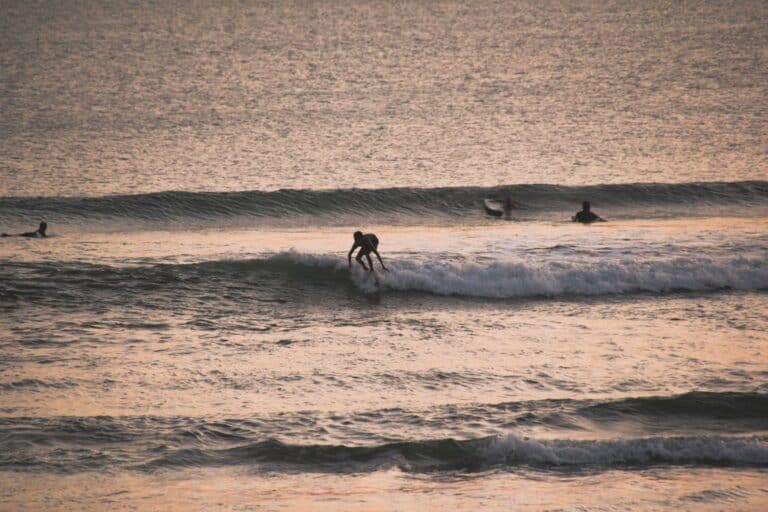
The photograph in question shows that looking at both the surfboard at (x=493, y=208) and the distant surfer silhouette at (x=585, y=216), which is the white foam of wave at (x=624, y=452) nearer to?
the distant surfer silhouette at (x=585, y=216)

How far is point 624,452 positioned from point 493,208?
16126mm

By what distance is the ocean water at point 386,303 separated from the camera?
13.4 meters

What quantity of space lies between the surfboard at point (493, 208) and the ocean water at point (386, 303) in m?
0.64

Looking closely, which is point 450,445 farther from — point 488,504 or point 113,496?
point 113,496

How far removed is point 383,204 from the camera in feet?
100

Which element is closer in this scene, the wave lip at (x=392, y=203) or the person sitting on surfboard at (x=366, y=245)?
the person sitting on surfboard at (x=366, y=245)

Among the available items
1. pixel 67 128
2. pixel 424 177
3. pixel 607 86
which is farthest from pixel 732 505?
pixel 607 86

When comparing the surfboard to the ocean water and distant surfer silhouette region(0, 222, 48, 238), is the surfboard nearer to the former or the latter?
the ocean water

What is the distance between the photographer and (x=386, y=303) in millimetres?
21062

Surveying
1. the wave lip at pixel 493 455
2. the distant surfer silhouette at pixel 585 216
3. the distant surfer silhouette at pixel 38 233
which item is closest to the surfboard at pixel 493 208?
the distant surfer silhouette at pixel 585 216

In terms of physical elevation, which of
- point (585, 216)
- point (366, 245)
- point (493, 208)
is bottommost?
point (366, 245)

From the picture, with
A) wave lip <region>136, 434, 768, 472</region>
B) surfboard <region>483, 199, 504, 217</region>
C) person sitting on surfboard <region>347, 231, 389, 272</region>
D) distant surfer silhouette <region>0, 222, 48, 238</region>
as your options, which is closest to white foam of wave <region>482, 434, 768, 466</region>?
wave lip <region>136, 434, 768, 472</region>

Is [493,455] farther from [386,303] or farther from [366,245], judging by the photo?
[366,245]

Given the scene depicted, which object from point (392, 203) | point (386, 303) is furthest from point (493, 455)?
point (392, 203)
